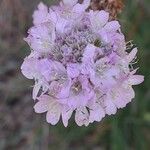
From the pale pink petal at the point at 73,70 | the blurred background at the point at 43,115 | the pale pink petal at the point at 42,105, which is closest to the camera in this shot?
the pale pink petal at the point at 73,70

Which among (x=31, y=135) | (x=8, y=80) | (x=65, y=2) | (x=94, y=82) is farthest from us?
(x=8, y=80)

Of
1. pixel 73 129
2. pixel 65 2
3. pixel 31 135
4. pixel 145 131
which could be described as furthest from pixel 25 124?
pixel 65 2

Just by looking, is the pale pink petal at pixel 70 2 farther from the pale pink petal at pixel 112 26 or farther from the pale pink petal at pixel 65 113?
the pale pink petal at pixel 65 113

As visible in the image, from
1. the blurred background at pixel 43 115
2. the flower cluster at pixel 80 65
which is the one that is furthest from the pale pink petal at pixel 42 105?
the blurred background at pixel 43 115

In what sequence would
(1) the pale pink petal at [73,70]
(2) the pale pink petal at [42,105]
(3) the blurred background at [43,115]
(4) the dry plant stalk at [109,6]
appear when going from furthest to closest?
1. (3) the blurred background at [43,115]
2. (4) the dry plant stalk at [109,6]
3. (2) the pale pink petal at [42,105]
4. (1) the pale pink petal at [73,70]

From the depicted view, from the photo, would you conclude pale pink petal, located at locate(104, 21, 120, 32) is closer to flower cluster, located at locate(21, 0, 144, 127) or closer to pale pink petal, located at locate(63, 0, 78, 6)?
flower cluster, located at locate(21, 0, 144, 127)

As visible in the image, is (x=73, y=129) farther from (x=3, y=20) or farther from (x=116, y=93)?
(x=116, y=93)
